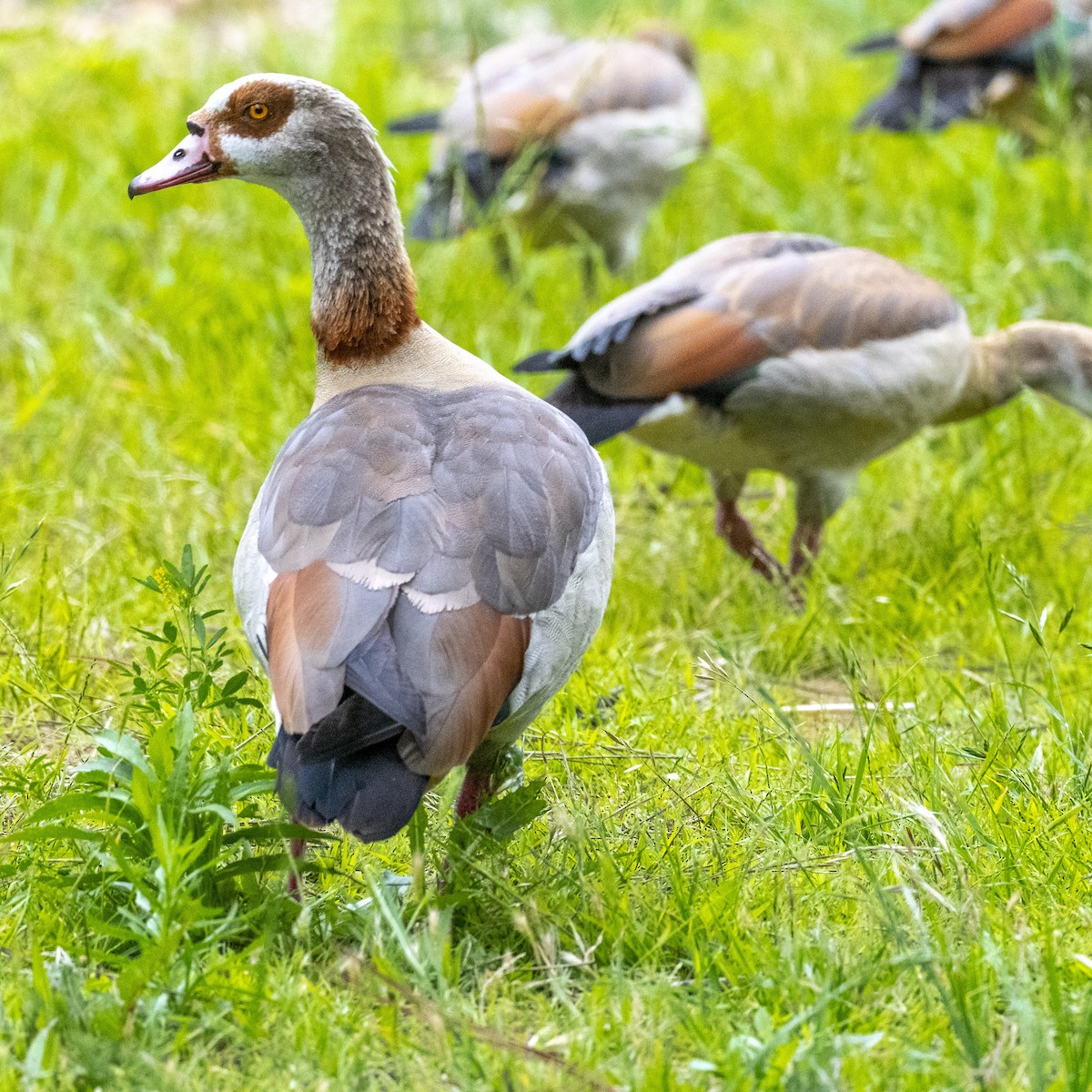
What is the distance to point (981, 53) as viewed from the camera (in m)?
7.81

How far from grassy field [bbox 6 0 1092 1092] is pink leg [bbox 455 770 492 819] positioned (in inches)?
2.6

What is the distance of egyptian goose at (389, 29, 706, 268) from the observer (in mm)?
6492

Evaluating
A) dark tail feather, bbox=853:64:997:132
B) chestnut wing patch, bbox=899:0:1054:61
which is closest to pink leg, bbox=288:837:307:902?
dark tail feather, bbox=853:64:997:132

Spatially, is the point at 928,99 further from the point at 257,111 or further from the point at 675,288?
the point at 257,111

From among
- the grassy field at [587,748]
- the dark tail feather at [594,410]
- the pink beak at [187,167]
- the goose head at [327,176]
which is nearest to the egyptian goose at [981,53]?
the grassy field at [587,748]

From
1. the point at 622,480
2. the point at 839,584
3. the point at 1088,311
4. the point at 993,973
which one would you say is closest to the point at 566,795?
the point at 993,973

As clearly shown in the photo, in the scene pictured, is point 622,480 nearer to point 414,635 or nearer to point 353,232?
point 353,232

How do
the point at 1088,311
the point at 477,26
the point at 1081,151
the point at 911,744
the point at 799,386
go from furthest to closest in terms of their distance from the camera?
the point at 477,26
the point at 1081,151
the point at 1088,311
the point at 799,386
the point at 911,744

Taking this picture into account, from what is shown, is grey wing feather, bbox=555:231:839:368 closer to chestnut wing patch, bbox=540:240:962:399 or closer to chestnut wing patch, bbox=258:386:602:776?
chestnut wing patch, bbox=540:240:962:399

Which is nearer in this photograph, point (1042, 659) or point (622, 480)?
point (1042, 659)

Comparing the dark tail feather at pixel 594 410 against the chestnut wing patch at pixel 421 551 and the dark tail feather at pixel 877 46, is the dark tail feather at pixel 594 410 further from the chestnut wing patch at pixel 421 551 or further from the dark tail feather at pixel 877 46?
the dark tail feather at pixel 877 46

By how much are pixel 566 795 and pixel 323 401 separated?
103 cm

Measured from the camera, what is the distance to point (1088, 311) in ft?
19.4

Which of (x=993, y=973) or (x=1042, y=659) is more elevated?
(x=993, y=973)
